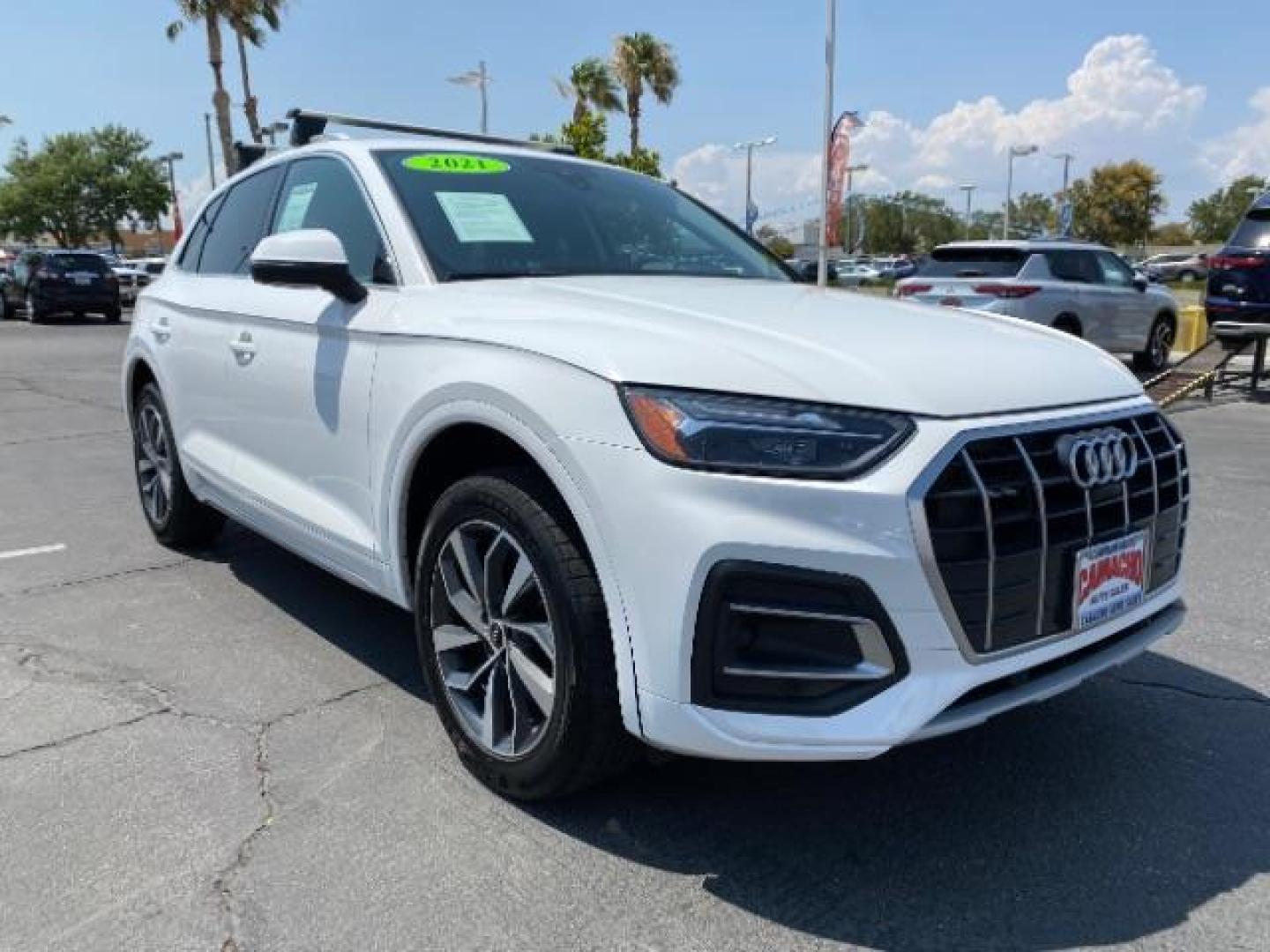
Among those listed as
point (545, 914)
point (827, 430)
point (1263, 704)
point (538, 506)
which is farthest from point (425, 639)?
point (1263, 704)

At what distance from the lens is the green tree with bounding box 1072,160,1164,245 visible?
218 ft

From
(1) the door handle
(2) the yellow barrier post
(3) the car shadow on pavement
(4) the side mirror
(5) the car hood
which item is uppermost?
(4) the side mirror

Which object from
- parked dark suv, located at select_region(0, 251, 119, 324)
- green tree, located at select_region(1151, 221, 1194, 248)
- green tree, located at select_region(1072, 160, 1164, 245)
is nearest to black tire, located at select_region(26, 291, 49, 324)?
parked dark suv, located at select_region(0, 251, 119, 324)

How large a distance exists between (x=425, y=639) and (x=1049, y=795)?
5.53ft

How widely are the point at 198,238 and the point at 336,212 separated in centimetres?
164

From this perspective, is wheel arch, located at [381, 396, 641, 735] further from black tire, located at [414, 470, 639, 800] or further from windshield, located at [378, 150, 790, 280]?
windshield, located at [378, 150, 790, 280]

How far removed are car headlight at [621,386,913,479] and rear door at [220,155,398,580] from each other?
1.20 meters

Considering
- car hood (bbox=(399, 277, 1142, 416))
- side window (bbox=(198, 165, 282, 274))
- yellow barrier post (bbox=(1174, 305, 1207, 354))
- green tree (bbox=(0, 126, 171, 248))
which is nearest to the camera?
car hood (bbox=(399, 277, 1142, 416))

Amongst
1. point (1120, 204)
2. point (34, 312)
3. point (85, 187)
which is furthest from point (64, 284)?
point (1120, 204)

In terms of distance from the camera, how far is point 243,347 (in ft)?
12.6

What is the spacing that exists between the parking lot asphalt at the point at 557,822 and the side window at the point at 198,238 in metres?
1.69

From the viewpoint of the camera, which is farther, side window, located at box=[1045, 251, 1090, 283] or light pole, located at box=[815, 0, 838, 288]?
light pole, located at box=[815, 0, 838, 288]

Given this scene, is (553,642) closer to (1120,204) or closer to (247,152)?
(247,152)

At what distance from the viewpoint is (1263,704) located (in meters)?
3.41
